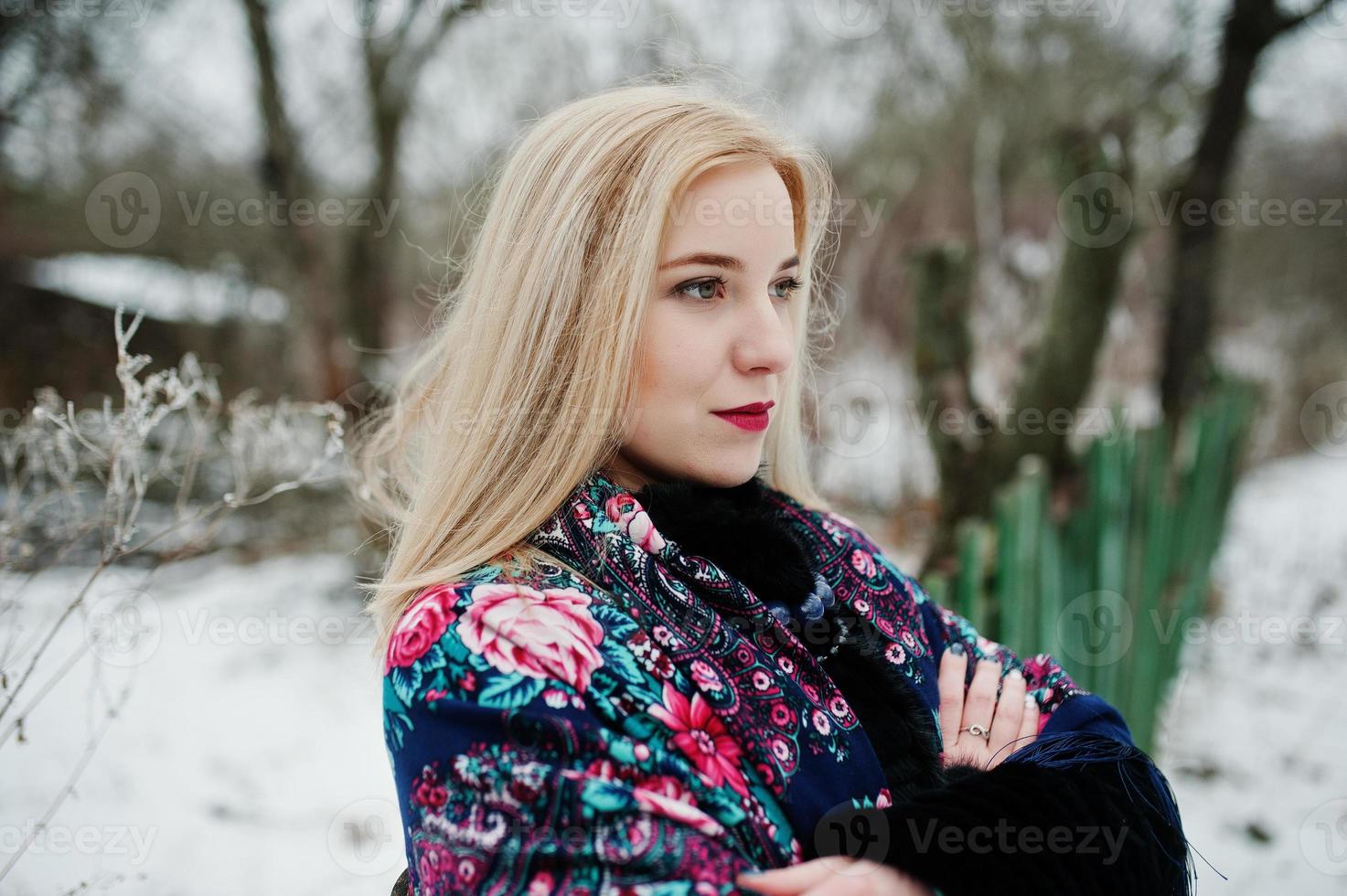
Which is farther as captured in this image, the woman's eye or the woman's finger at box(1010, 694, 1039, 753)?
the woman's finger at box(1010, 694, 1039, 753)

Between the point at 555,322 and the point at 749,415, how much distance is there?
0.38 meters

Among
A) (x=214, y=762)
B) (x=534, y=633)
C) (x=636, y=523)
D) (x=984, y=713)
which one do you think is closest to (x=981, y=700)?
(x=984, y=713)

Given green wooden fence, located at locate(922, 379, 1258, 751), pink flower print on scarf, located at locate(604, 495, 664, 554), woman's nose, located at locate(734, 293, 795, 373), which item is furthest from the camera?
green wooden fence, located at locate(922, 379, 1258, 751)

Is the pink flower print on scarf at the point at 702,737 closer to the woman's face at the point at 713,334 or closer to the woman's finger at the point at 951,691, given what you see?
the woman's face at the point at 713,334

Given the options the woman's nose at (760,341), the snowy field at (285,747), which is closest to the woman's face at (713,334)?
the woman's nose at (760,341)

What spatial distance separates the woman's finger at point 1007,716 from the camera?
5.22 feet

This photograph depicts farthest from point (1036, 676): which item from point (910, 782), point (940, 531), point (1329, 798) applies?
point (1329, 798)

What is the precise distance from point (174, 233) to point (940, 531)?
23.6ft

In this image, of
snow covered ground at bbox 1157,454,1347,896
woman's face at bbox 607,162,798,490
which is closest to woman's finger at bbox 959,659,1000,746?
woman's face at bbox 607,162,798,490

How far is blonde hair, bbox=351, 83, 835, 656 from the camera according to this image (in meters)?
1.39

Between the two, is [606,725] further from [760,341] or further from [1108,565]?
[1108,565]

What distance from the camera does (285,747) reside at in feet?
11.8

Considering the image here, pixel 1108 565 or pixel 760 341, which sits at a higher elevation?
pixel 760 341

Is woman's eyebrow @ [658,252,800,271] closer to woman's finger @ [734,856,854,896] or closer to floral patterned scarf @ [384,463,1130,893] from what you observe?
floral patterned scarf @ [384,463,1130,893]
